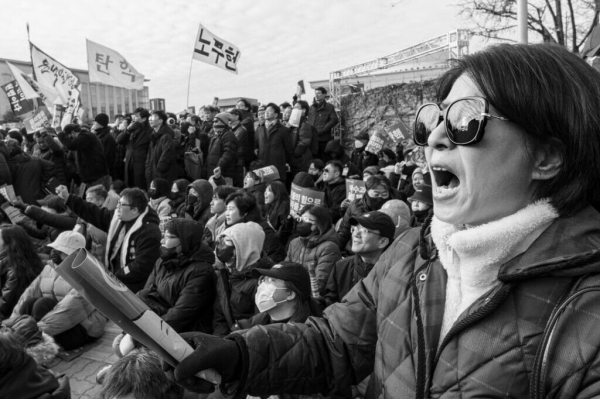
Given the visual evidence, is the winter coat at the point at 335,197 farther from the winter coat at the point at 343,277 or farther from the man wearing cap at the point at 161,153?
the man wearing cap at the point at 161,153

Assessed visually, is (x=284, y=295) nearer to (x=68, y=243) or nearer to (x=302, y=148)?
(x=68, y=243)

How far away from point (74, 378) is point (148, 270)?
129 centimetres

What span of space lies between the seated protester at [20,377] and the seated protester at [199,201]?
3.98 meters

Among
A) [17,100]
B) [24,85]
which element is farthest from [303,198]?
[17,100]

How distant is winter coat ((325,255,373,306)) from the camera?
4.08 m

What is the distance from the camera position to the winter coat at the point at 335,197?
7012mm

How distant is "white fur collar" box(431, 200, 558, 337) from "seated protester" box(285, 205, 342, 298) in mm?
3296

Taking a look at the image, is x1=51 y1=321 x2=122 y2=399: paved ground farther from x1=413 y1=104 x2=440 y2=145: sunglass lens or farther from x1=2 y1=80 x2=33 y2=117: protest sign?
x1=2 y1=80 x2=33 y2=117: protest sign

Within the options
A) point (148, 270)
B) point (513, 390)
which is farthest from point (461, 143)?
point (148, 270)

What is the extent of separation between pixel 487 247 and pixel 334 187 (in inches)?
245

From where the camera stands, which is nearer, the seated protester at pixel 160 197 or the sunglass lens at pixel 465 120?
the sunglass lens at pixel 465 120

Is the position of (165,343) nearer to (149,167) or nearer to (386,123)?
(149,167)

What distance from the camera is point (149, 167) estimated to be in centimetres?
886

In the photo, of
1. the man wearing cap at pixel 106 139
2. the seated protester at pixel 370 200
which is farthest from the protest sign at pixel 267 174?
the man wearing cap at pixel 106 139
